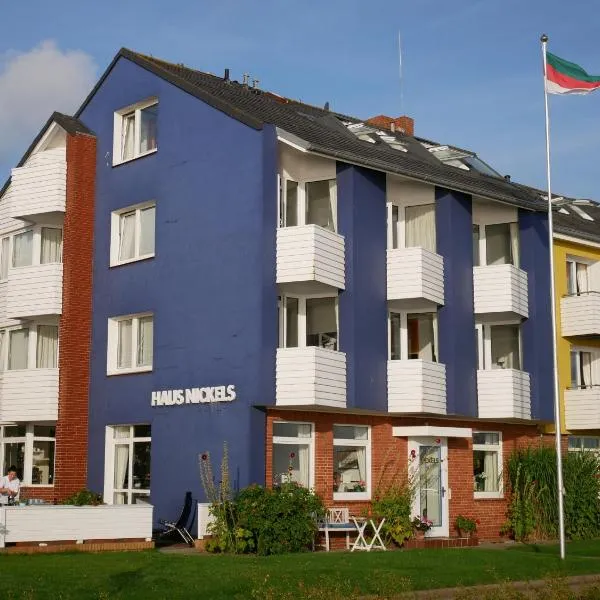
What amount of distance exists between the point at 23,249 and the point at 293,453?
1039cm

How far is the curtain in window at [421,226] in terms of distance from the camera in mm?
28219

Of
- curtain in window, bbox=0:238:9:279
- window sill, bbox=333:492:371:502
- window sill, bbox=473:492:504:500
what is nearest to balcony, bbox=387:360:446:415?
window sill, bbox=333:492:371:502

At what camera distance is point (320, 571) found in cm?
1769

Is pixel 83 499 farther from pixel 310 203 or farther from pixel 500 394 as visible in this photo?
pixel 500 394

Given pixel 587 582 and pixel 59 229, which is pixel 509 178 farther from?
pixel 587 582

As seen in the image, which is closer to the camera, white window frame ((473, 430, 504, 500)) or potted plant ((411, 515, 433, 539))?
potted plant ((411, 515, 433, 539))

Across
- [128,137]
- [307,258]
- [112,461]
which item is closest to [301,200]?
[307,258]

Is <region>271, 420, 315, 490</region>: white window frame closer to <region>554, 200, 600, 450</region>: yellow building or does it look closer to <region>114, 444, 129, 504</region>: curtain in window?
<region>114, 444, 129, 504</region>: curtain in window

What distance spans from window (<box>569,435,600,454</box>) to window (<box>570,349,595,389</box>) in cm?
157

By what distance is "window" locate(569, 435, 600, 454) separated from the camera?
31.9 m

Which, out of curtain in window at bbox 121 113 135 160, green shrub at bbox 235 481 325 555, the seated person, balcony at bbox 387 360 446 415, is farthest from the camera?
curtain in window at bbox 121 113 135 160

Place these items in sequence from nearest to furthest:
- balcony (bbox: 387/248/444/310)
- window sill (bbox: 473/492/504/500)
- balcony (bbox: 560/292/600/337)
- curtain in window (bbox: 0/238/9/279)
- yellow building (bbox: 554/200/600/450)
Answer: balcony (bbox: 387/248/444/310), window sill (bbox: 473/492/504/500), curtain in window (bbox: 0/238/9/279), yellow building (bbox: 554/200/600/450), balcony (bbox: 560/292/600/337)

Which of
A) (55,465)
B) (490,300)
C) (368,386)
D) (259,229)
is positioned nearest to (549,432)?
(490,300)

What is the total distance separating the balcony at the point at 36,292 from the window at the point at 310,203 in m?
6.43
